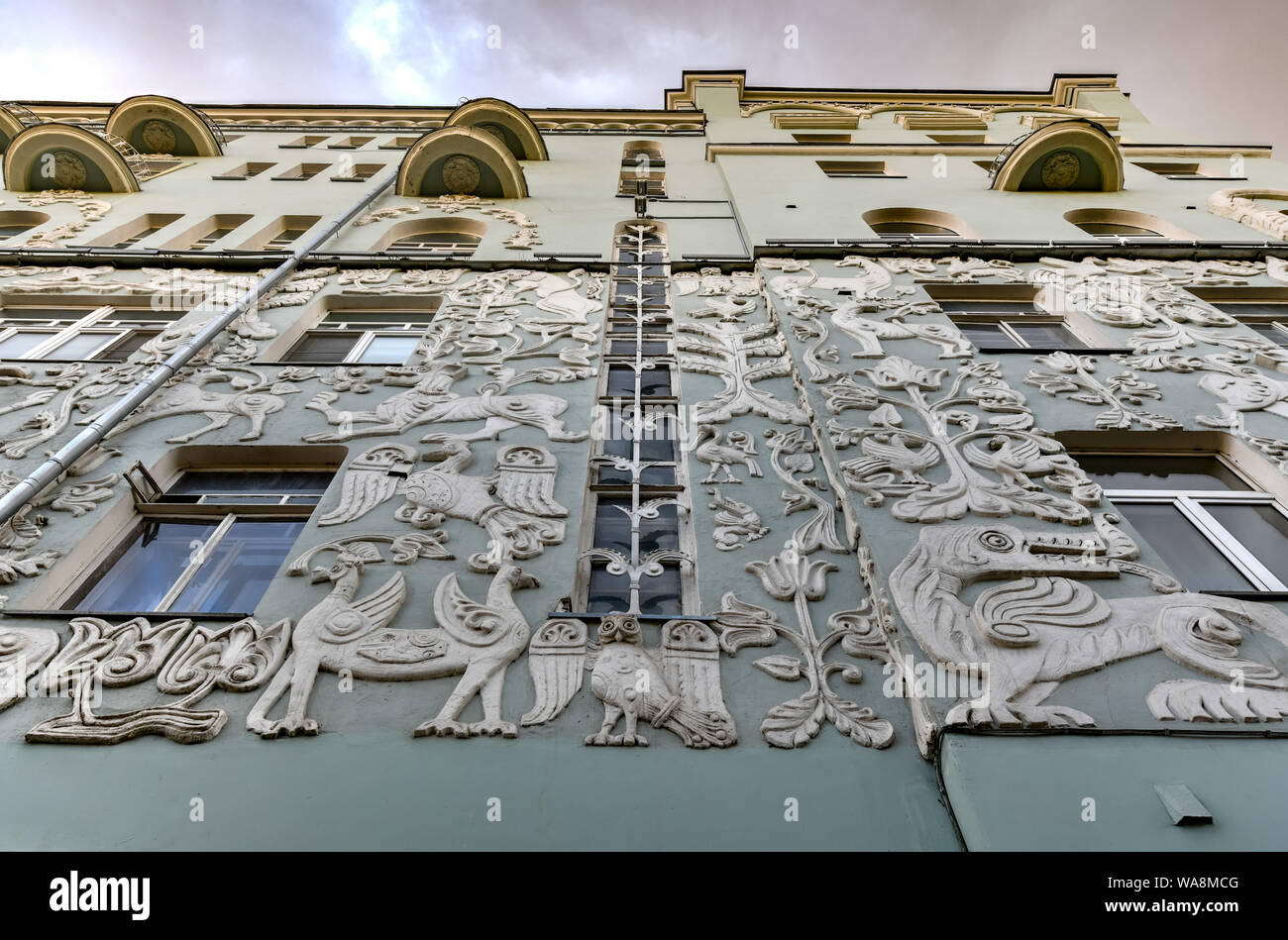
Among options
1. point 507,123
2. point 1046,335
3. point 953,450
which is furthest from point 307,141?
point 953,450

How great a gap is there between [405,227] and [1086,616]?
1193cm

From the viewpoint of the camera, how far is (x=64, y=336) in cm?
963

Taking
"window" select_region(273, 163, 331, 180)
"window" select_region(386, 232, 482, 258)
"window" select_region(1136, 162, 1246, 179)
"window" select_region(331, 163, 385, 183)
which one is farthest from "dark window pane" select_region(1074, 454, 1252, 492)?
"window" select_region(273, 163, 331, 180)

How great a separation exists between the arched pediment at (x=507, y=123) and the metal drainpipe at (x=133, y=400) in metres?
7.53

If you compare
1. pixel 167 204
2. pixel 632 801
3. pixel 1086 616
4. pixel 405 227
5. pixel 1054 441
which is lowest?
pixel 632 801

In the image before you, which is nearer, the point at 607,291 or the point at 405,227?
the point at 607,291

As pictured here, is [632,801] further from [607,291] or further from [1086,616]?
[607,291]

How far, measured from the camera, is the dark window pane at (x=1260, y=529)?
5.66 metres

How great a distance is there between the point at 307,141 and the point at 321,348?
1416cm

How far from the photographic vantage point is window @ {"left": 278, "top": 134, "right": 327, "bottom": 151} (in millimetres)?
20097

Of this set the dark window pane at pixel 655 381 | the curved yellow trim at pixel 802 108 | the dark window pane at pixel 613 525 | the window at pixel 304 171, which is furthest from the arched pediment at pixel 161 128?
the dark window pane at pixel 613 525

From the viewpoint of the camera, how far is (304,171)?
59.3ft
